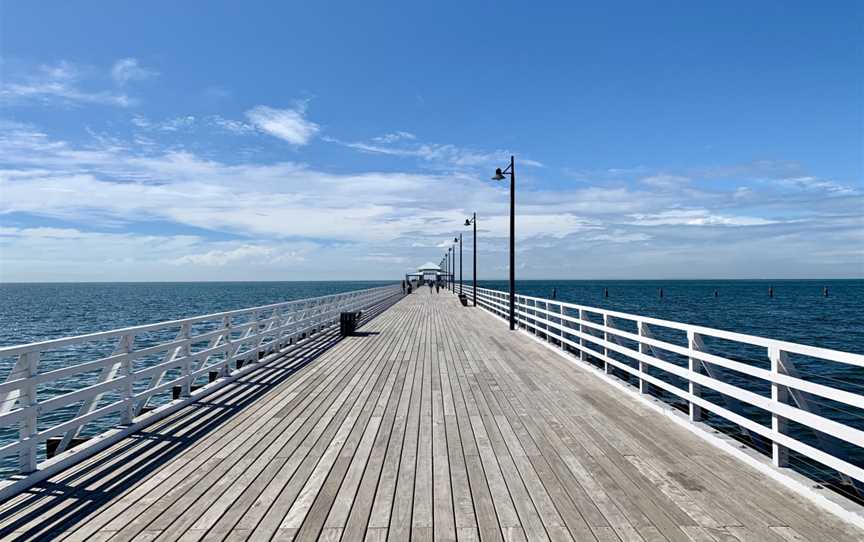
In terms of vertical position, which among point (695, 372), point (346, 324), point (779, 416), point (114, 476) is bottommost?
point (114, 476)

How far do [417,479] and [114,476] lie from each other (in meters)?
2.62

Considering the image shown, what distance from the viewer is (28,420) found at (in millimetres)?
4402

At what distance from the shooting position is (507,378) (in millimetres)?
8461

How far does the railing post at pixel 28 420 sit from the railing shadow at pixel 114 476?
0.76 feet

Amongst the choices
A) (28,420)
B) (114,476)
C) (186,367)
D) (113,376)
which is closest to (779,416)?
(114,476)

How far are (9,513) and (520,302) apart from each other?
49.6 ft

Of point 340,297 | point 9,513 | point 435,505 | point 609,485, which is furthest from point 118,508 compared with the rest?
point 340,297

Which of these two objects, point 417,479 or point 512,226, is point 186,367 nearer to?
point 417,479

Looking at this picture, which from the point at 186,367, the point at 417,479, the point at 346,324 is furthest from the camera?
the point at 346,324

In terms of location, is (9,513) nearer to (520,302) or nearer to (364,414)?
(364,414)

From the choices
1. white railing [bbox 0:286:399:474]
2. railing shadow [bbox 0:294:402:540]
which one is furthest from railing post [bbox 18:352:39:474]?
railing shadow [bbox 0:294:402:540]

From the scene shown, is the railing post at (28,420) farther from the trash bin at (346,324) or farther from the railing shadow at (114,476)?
the trash bin at (346,324)

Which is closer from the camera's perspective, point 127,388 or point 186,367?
point 127,388

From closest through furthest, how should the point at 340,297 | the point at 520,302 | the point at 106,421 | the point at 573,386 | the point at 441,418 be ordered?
1. the point at 441,418
2. the point at 573,386
3. the point at 106,421
4. the point at 520,302
5. the point at 340,297
